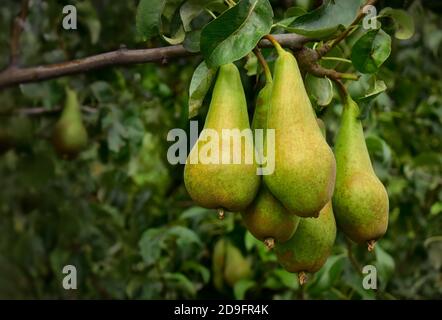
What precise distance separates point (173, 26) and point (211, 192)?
30 cm

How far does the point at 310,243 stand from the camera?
3.14ft

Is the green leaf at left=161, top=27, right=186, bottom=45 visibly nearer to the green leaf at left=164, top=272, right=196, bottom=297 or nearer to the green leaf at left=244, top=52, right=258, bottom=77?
the green leaf at left=244, top=52, right=258, bottom=77

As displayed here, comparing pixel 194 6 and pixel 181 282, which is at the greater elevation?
pixel 194 6

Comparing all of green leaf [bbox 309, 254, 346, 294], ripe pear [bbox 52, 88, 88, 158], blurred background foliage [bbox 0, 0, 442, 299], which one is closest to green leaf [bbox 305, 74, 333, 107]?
blurred background foliage [bbox 0, 0, 442, 299]

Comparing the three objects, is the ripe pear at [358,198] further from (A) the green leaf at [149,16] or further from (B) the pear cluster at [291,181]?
(A) the green leaf at [149,16]

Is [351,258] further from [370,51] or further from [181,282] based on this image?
[370,51]

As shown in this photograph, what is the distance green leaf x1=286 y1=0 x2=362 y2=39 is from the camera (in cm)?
92

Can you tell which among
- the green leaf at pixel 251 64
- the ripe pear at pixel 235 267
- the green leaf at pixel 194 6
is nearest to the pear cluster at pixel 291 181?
the green leaf at pixel 194 6

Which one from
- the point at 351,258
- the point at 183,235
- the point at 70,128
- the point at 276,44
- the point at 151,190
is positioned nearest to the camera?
the point at 276,44

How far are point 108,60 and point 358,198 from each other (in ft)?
1.49

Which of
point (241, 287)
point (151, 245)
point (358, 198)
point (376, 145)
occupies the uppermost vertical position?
point (376, 145)

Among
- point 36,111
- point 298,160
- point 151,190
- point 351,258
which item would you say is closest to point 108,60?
point 298,160

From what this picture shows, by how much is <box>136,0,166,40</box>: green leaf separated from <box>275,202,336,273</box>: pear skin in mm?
359
